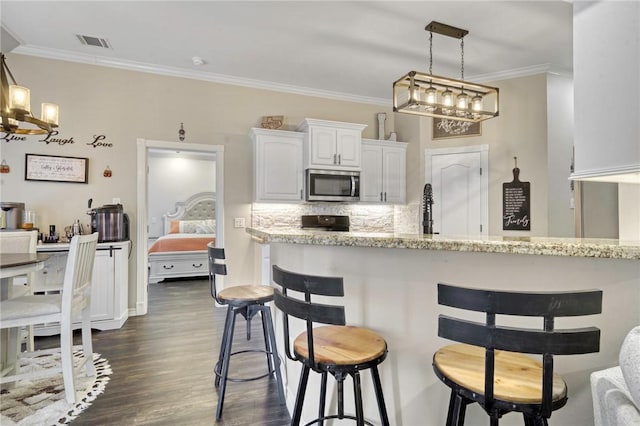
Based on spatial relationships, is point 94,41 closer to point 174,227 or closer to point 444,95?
point 444,95

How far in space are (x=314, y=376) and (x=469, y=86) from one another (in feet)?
8.83

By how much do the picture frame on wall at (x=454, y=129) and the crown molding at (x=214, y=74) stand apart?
1.98 feet

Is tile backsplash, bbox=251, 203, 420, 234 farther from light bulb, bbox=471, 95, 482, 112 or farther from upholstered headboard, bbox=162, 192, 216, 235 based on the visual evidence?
upholstered headboard, bbox=162, 192, 216, 235

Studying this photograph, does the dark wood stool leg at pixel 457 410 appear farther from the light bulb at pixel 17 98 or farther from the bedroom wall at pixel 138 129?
the bedroom wall at pixel 138 129

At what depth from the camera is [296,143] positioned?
439 cm

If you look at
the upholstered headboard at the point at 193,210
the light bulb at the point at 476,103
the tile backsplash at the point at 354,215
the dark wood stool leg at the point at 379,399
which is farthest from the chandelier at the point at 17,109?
the upholstered headboard at the point at 193,210

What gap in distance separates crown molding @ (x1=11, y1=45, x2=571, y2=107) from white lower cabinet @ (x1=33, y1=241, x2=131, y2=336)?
7.06 feet

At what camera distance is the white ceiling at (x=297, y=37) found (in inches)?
113

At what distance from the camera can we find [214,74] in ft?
13.8

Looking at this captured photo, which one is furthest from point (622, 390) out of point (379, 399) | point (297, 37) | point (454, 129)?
point (454, 129)

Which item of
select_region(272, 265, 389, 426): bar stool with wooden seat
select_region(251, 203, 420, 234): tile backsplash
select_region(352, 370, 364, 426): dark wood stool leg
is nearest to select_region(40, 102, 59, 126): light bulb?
select_region(272, 265, 389, 426): bar stool with wooden seat

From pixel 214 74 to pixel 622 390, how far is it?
4628mm

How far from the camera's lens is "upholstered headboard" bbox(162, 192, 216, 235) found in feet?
25.9

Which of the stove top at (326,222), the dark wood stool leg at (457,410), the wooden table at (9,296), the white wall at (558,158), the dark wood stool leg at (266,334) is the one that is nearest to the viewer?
the dark wood stool leg at (457,410)
